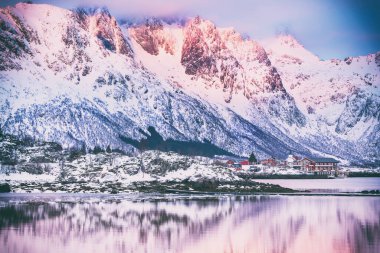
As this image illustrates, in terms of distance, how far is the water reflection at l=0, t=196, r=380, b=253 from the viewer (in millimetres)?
72000

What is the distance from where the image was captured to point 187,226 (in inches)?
3469

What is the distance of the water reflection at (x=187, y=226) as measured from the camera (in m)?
72.0

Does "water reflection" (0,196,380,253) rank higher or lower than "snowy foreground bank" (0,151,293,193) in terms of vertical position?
lower

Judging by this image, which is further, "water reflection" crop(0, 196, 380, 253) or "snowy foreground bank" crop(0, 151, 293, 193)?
"snowy foreground bank" crop(0, 151, 293, 193)

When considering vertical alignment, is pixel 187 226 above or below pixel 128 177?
below

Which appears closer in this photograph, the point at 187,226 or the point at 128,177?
the point at 187,226

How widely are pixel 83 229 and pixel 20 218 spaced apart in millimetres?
11964

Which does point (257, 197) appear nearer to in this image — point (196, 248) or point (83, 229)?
point (83, 229)

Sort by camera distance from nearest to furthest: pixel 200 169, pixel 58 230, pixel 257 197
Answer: pixel 58 230, pixel 257 197, pixel 200 169

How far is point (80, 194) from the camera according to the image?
144000 mm

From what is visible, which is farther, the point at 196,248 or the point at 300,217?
the point at 300,217

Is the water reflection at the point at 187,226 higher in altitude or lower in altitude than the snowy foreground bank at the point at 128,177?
lower

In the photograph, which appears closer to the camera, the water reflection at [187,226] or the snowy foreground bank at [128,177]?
the water reflection at [187,226]

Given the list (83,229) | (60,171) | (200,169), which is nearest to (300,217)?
(83,229)
